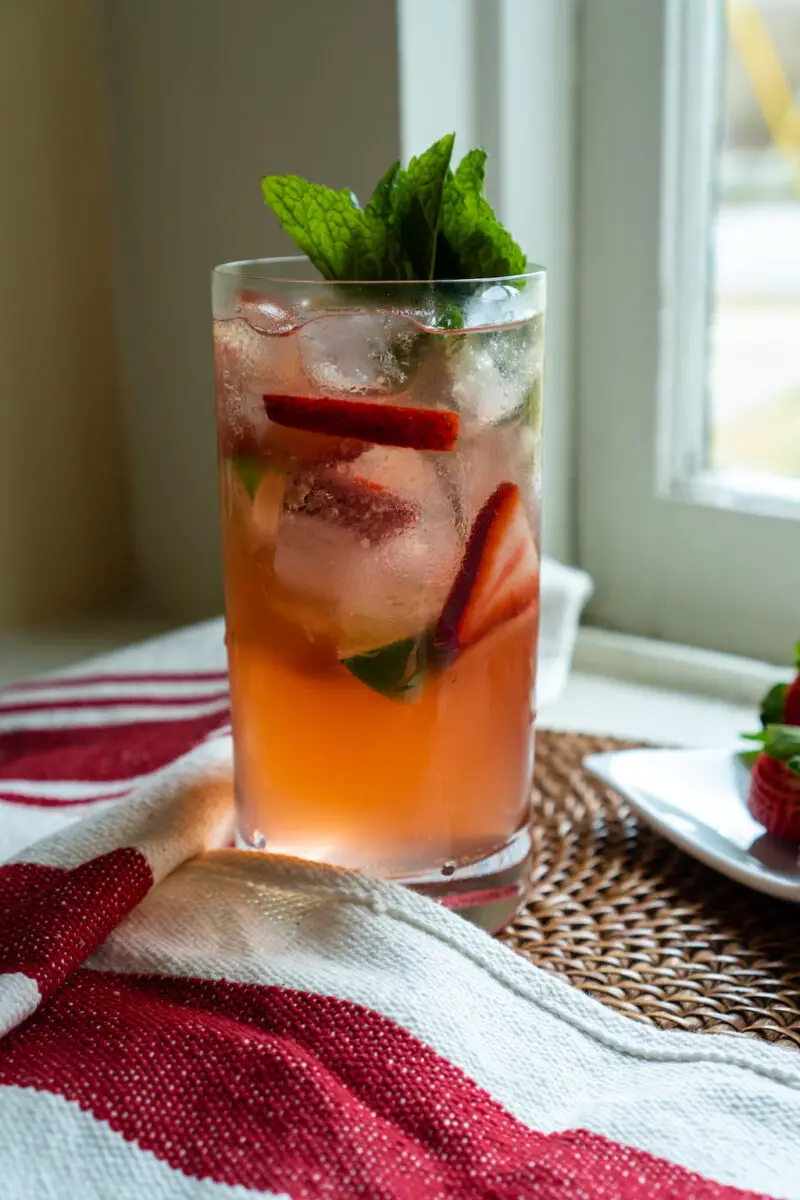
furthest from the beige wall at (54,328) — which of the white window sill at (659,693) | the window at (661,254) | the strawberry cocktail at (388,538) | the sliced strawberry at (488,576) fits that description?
the sliced strawberry at (488,576)

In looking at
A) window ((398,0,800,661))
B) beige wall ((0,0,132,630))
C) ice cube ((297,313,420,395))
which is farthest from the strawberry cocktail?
beige wall ((0,0,132,630))

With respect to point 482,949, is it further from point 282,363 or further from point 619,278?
point 619,278

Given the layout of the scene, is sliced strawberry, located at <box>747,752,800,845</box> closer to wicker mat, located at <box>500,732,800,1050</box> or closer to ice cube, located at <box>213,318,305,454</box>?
wicker mat, located at <box>500,732,800,1050</box>

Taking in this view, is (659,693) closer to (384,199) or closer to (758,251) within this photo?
(758,251)

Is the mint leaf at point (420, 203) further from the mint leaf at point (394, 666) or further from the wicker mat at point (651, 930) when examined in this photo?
the wicker mat at point (651, 930)

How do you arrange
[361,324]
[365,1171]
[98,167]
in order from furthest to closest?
[98,167] → [361,324] → [365,1171]

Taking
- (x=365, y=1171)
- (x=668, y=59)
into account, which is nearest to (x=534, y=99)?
(x=668, y=59)

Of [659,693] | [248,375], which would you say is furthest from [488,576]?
[659,693]

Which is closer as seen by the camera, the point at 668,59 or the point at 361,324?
the point at 361,324
